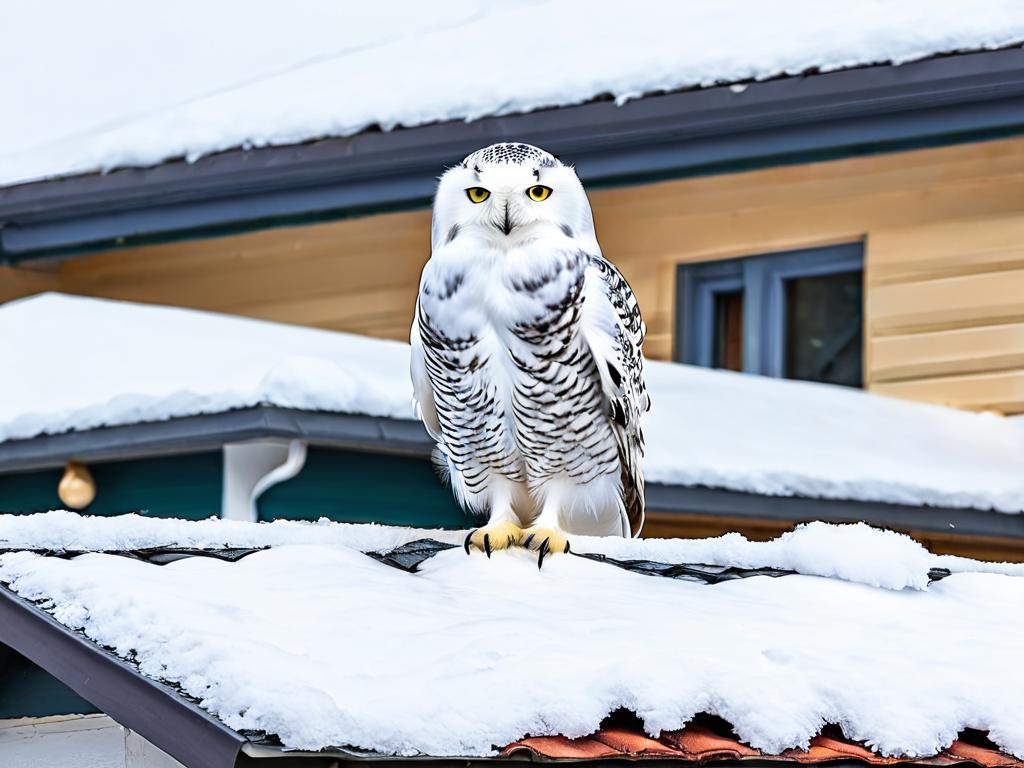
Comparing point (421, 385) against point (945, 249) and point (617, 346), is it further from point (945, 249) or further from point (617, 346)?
point (945, 249)

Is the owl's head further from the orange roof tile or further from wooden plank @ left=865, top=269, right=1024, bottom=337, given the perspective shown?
wooden plank @ left=865, top=269, right=1024, bottom=337

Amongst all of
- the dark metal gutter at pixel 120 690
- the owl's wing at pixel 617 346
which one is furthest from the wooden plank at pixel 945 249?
the dark metal gutter at pixel 120 690

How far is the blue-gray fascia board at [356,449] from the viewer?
239 inches

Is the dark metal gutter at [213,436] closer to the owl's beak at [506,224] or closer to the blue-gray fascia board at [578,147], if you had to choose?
the blue-gray fascia board at [578,147]

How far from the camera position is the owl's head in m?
3.94

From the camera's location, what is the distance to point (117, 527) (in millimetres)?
3283

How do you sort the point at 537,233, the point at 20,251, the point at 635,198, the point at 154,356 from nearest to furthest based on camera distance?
1. the point at 537,233
2. the point at 154,356
3. the point at 635,198
4. the point at 20,251

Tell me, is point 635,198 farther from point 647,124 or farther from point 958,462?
point 958,462

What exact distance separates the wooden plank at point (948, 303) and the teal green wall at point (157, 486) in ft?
10.5

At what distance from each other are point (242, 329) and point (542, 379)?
A: 3462 mm

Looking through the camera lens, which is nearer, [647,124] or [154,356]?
[154,356]

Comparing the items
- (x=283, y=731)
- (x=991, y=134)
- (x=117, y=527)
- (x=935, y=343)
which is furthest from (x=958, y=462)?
(x=283, y=731)

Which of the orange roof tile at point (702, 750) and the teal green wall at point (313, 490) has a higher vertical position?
the teal green wall at point (313, 490)

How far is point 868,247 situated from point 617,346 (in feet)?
13.3
